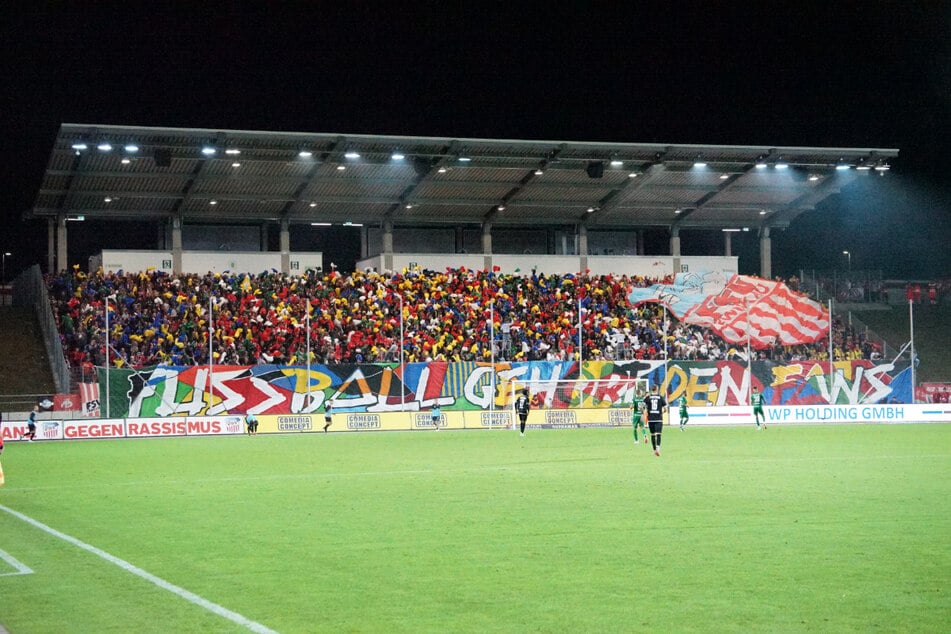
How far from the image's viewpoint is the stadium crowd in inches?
2172

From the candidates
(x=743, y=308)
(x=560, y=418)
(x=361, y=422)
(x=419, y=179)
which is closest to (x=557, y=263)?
(x=419, y=179)

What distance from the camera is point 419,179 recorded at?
6281 cm

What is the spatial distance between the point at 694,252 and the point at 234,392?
134 feet

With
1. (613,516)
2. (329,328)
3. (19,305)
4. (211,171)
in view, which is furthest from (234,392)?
(613,516)

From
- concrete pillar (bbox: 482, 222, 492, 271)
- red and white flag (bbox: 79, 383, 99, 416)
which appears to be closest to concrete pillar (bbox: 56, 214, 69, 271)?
red and white flag (bbox: 79, 383, 99, 416)

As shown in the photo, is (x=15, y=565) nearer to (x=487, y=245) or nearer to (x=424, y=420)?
(x=424, y=420)

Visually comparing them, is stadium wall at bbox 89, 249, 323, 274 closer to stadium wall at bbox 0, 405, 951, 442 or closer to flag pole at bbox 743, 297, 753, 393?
stadium wall at bbox 0, 405, 951, 442

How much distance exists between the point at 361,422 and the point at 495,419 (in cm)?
643

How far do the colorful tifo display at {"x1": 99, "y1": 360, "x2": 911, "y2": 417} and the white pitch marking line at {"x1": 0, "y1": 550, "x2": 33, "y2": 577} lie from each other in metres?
38.3

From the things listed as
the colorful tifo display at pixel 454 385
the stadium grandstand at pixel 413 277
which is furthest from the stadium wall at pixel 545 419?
the stadium grandstand at pixel 413 277

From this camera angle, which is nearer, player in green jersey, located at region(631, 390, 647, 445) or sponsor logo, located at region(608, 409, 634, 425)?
player in green jersey, located at region(631, 390, 647, 445)

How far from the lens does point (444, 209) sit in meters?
68.4

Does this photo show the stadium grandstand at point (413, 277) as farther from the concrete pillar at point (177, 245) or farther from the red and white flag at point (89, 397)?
the red and white flag at point (89, 397)

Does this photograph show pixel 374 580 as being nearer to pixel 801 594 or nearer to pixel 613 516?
pixel 801 594
